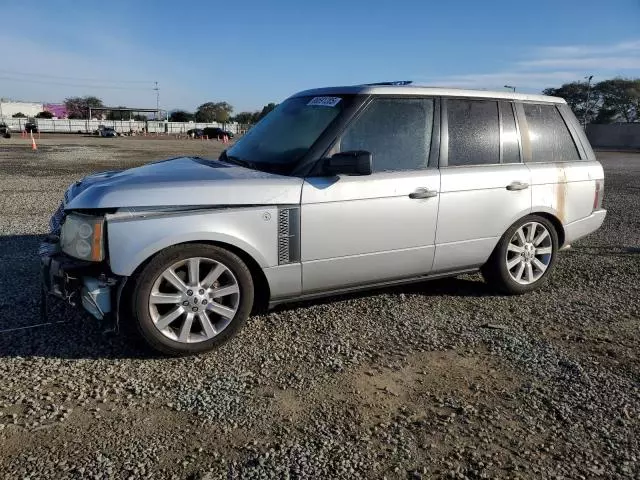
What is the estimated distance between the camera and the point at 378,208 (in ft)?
13.8

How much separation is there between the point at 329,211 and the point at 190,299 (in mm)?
1156

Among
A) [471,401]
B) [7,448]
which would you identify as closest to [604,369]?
[471,401]

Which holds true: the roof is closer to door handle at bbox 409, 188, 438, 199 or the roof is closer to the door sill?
door handle at bbox 409, 188, 438, 199

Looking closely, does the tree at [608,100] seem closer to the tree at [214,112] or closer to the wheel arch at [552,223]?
the tree at [214,112]

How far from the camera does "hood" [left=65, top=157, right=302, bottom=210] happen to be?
352 cm

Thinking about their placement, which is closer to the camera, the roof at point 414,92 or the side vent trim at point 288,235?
the side vent trim at point 288,235

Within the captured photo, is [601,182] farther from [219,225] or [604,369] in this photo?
[219,225]

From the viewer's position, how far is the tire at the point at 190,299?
3.57 m

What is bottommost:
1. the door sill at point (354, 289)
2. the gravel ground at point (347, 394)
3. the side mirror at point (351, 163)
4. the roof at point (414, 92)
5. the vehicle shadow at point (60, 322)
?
the gravel ground at point (347, 394)

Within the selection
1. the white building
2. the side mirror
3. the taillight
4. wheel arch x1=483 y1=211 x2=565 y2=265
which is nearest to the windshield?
the side mirror

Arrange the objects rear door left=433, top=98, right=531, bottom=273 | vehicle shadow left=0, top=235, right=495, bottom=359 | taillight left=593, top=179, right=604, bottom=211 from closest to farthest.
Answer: vehicle shadow left=0, top=235, right=495, bottom=359 → rear door left=433, top=98, right=531, bottom=273 → taillight left=593, top=179, right=604, bottom=211

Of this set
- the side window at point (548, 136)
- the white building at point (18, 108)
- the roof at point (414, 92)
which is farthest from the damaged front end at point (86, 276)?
the white building at point (18, 108)

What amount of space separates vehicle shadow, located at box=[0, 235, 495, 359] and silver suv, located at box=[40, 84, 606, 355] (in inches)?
12.9

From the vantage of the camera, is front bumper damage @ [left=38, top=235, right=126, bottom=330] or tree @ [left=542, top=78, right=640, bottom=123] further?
tree @ [left=542, top=78, right=640, bottom=123]
